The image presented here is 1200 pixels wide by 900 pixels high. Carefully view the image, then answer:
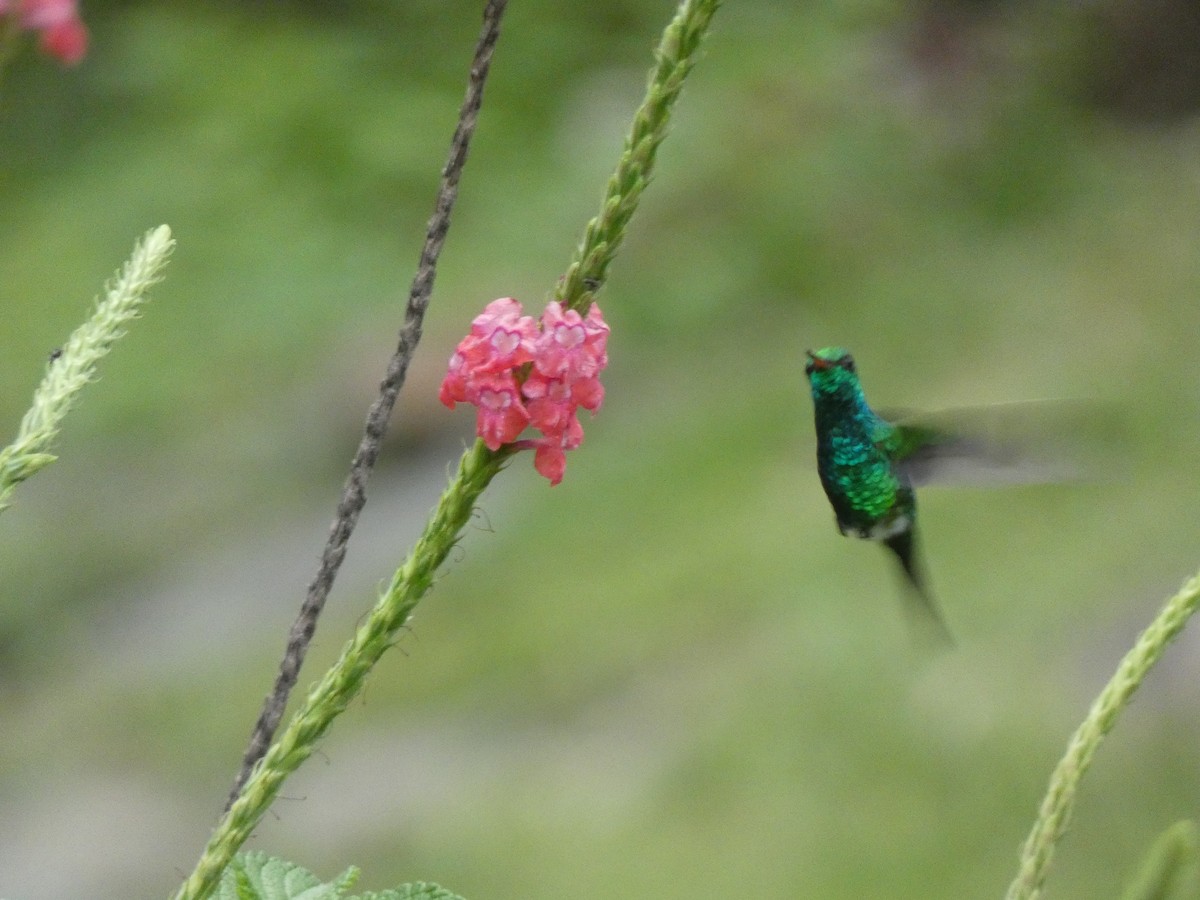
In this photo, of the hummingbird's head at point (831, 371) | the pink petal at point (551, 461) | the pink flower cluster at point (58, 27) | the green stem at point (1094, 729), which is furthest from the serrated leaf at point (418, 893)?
the pink flower cluster at point (58, 27)

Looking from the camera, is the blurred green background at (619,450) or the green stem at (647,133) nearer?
the green stem at (647,133)

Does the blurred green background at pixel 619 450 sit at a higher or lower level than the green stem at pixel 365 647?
higher

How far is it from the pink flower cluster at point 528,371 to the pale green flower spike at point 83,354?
0.23 meters

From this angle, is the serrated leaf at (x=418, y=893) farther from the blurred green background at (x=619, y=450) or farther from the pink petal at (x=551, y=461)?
the blurred green background at (x=619, y=450)

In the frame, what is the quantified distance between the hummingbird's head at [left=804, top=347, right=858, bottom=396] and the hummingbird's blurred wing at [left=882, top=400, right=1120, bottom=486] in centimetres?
12

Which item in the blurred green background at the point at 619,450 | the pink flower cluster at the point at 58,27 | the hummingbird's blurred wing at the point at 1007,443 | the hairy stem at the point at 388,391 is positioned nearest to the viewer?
the hairy stem at the point at 388,391

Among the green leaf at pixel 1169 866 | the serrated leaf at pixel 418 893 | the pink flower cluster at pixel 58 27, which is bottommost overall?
the green leaf at pixel 1169 866

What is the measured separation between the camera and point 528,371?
99cm

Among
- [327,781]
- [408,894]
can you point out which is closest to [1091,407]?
[408,894]

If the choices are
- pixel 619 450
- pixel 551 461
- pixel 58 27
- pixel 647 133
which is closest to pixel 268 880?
pixel 551 461

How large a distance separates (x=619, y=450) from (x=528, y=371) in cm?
532

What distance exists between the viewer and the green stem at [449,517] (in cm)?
91

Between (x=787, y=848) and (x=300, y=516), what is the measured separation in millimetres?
3230

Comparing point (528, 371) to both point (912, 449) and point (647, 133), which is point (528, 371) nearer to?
point (647, 133)
